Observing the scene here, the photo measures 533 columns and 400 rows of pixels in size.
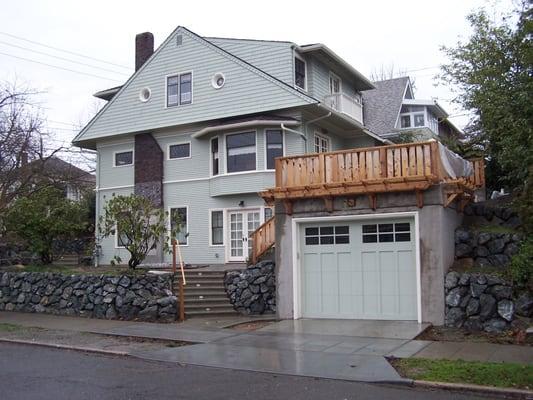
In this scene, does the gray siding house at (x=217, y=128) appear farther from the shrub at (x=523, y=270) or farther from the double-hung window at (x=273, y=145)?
the shrub at (x=523, y=270)

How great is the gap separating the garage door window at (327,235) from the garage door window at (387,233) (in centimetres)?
50

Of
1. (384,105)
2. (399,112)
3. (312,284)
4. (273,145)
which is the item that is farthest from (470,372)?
(384,105)

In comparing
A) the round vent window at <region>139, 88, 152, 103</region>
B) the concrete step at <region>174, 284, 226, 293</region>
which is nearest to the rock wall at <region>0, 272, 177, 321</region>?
the concrete step at <region>174, 284, 226, 293</region>

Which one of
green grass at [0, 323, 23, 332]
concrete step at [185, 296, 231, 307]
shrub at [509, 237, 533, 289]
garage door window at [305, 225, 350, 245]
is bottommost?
green grass at [0, 323, 23, 332]

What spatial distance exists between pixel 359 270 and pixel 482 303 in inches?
117

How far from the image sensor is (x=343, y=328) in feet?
41.9

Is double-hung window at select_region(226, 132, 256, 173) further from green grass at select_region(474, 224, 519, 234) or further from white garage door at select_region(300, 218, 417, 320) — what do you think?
green grass at select_region(474, 224, 519, 234)

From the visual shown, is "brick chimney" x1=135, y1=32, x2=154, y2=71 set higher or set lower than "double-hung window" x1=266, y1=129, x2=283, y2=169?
higher

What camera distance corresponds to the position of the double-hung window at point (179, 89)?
24.1 metres

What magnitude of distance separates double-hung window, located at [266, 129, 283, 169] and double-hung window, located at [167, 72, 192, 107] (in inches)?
163

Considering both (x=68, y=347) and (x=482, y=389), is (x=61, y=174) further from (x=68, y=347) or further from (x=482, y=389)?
(x=482, y=389)

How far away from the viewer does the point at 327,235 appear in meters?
14.6

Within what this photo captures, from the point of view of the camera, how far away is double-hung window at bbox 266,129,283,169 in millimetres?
21781

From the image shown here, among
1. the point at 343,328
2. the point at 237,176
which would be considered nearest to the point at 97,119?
the point at 237,176
